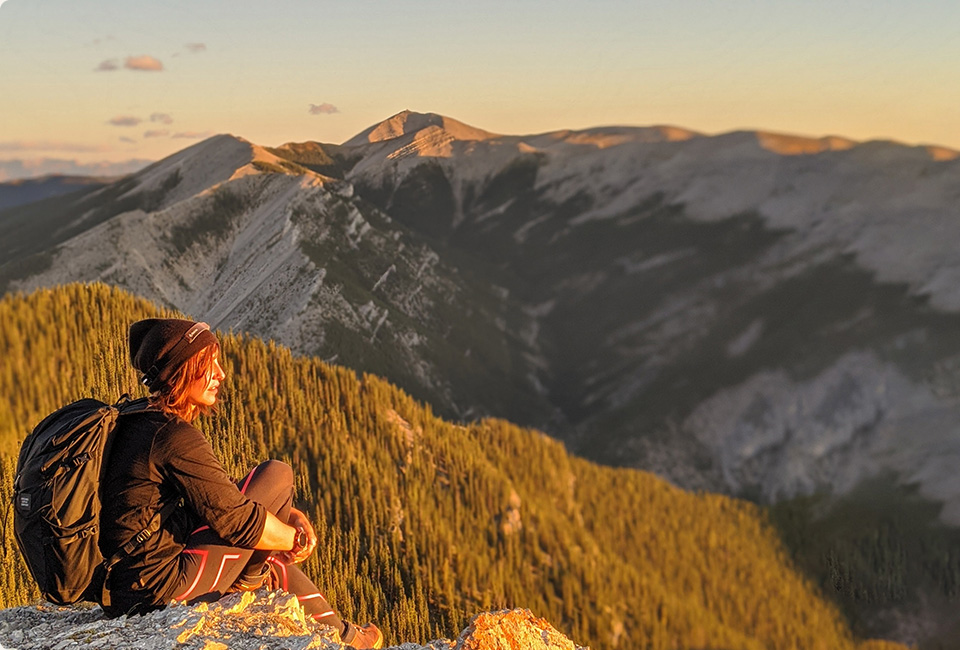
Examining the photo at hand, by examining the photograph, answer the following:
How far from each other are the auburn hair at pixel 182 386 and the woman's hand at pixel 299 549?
1.49m

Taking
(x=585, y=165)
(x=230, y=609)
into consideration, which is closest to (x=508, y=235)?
(x=585, y=165)

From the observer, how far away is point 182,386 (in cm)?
589

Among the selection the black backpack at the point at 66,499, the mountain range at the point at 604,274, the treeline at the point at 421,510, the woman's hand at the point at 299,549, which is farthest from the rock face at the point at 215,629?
the mountain range at the point at 604,274

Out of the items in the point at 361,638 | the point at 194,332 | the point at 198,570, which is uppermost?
the point at 194,332

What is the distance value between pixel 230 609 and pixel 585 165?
61552mm

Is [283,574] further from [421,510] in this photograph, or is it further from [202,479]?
[421,510]

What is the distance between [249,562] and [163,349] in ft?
7.06

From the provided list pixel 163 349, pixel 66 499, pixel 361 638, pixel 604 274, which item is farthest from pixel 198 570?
pixel 604 274

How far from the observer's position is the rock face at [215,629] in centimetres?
608

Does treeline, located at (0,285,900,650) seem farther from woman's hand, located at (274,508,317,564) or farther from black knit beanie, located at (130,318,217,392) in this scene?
woman's hand, located at (274,508,317,564)

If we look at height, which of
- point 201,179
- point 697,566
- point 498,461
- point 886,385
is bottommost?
point 697,566

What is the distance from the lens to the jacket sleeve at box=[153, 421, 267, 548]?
5.54 metres

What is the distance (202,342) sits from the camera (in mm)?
5977

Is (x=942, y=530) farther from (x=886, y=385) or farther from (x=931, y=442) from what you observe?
(x=886, y=385)
